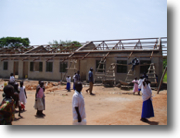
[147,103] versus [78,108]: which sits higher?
[78,108]

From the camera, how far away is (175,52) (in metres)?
4.85

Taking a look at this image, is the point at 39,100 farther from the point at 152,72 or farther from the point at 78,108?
the point at 152,72

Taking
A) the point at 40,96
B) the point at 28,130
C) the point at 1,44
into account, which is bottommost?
the point at 28,130

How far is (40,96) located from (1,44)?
34744mm

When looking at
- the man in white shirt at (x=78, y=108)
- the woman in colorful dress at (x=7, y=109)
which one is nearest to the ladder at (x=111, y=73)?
the man in white shirt at (x=78, y=108)

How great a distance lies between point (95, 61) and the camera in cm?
1642

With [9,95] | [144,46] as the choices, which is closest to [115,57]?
[144,46]

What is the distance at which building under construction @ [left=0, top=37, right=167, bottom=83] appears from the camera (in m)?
14.5

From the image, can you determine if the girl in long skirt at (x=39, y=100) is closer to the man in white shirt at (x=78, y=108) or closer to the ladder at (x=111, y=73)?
the man in white shirt at (x=78, y=108)

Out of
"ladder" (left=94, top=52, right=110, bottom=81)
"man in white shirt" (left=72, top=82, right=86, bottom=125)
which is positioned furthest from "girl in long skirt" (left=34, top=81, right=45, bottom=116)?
"ladder" (left=94, top=52, right=110, bottom=81)

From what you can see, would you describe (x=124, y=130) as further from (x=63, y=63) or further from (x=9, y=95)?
(x=63, y=63)

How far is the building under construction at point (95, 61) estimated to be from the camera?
1445 cm

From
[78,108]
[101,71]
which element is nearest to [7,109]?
[78,108]

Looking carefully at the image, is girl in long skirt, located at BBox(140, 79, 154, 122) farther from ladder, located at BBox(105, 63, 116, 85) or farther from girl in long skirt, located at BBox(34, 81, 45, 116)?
ladder, located at BBox(105, 63, 116, 85)
